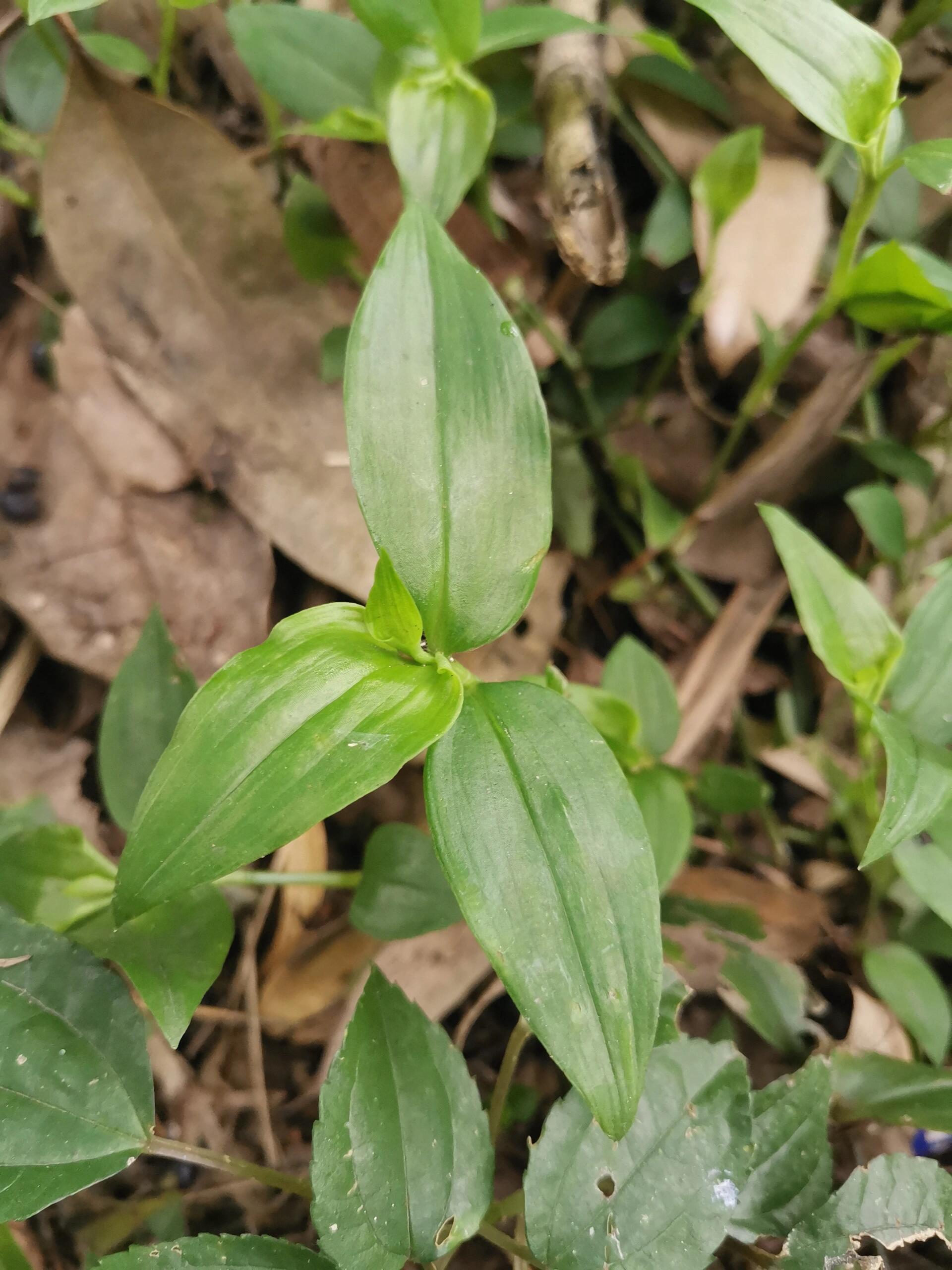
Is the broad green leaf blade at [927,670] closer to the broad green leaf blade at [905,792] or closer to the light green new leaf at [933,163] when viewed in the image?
the broad green leaf blade at [905,792]

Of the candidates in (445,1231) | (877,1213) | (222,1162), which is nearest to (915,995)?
(877,1213)

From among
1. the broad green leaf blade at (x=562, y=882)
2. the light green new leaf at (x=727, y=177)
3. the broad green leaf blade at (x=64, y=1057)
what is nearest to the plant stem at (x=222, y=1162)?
the broad green leaf blade at (x=64, y=1057)

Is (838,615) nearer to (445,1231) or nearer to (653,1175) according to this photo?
(653,1175)

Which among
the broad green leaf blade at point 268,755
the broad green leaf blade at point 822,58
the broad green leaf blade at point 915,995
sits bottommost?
the broad green leaf blade at point 915,995

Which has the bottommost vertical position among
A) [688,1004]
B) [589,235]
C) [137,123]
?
[688,1004]

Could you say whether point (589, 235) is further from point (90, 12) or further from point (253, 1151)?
point (253, 1151)

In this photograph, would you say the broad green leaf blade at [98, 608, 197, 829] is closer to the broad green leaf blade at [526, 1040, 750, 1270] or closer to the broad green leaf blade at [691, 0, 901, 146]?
the broad green leaf blade at [526, 1040, 750, 1270]

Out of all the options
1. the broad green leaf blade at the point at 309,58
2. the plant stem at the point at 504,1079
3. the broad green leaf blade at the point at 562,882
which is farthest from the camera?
the broad green leaf blade at the point at 309,58

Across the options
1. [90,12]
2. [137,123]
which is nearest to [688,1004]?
[137,123]
